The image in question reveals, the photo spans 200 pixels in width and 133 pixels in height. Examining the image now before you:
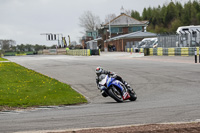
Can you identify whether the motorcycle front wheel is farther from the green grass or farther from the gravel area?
the gravel area

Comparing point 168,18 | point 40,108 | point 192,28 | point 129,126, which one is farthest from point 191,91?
point 168,18

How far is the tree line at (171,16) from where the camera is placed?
10338 centimetres

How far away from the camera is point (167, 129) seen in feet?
20.7

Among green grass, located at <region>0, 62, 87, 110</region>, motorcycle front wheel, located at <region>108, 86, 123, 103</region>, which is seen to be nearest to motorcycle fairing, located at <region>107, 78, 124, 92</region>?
motorcycle front wheel, located at <region>108, 86, 123, 103</region>

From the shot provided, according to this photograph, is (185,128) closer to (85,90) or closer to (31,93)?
(31,93)

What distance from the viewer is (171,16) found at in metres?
120

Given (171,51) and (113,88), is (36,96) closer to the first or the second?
(113,88)

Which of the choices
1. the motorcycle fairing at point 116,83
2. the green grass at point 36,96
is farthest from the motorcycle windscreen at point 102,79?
the green grass at point 36,96

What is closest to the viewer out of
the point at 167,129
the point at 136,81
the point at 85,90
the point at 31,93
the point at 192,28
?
the point at 167,129

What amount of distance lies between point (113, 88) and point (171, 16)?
113 metres

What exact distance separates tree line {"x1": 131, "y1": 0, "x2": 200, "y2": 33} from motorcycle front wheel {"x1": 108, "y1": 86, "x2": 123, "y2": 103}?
3531 inches

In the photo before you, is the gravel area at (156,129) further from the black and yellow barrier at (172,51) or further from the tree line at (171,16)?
the tree line at (171,16)

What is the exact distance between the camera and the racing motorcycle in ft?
37.2

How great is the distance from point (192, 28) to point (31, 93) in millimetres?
35849
